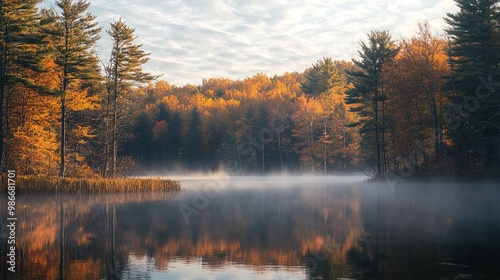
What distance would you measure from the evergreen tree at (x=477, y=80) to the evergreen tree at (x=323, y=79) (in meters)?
66.0

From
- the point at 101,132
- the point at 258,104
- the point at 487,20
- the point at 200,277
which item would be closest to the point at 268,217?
the point at 200,277

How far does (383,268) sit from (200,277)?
14.1ft

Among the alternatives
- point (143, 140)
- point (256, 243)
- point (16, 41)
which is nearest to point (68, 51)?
point (16, 41)

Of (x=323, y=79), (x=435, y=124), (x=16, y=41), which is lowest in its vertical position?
(x=435, y=124)

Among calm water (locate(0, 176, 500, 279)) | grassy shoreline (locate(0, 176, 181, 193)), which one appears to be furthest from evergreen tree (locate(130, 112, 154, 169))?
calm water (locate(0, 176, 500, 279))

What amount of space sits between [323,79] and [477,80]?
230ft

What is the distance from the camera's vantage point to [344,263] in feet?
41.3

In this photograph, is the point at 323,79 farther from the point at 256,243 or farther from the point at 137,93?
the point at 256,243

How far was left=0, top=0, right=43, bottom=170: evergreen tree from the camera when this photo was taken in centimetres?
3853

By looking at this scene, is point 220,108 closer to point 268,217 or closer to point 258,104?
point 258,104

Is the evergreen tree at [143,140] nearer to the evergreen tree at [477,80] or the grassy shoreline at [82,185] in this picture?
→ the grassy shoreline at [82,185]

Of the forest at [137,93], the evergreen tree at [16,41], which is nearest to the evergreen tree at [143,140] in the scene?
the forest at [137,93]

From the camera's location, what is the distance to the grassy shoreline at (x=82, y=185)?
112ft

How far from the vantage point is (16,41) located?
39625 mm
